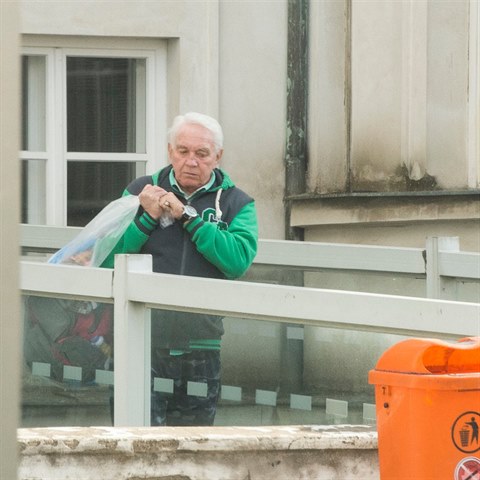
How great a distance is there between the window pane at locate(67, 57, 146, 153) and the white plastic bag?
11.1 feet

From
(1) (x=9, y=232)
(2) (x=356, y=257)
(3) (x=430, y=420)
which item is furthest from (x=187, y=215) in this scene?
(1) (x=9, y=232)

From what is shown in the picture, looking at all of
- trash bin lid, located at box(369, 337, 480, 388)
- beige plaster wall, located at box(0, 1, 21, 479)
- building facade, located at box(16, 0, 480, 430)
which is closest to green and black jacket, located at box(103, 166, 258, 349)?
trash bin lid, located at box(369, 337, 480, 388)

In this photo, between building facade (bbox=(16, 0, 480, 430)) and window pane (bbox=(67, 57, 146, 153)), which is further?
window pane (bbox=(67, 57, 146, 153))

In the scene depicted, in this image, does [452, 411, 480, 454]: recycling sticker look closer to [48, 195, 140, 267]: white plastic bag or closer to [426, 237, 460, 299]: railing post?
[48, 195, 140, 267]: white plastic bag

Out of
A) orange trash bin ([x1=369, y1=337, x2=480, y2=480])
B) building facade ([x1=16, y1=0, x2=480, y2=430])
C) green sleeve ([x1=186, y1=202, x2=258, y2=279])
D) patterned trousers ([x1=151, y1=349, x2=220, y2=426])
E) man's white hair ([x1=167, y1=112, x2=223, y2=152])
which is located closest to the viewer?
orange trash bin ([x1=369, y1=337, x2=480, y2=480])

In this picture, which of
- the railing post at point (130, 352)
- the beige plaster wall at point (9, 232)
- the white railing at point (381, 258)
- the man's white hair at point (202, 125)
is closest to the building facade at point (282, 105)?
the white railing at point (381, 258)

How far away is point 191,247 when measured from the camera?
5.42m

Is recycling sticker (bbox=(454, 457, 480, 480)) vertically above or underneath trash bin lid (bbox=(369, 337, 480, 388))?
underneath

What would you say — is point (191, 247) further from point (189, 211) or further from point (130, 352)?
point (130, 352)

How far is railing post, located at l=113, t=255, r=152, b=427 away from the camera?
5441mm

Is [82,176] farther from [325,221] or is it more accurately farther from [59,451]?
[59,451]

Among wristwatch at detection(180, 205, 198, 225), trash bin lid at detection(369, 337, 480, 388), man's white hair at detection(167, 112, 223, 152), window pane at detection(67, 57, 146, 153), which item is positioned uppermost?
window pane at detection(67, 57, 146, 153)

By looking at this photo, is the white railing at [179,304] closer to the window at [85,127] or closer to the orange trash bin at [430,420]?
the orange trash bin at [430,420]

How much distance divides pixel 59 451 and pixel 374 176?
4.77 m
